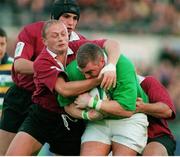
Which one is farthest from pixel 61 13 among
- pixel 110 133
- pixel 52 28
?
pixel 110 133

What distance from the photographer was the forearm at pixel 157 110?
6.82m

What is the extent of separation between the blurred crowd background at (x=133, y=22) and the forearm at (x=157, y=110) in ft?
25.2

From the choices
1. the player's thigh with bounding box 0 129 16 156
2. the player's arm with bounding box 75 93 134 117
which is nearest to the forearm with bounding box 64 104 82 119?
the player's arm with bounding box 75 93 134 117

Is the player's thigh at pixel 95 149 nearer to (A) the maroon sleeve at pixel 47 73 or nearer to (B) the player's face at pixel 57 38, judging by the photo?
(A) the maroon sleeve at pixel 47 73

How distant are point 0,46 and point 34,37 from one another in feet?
4.94

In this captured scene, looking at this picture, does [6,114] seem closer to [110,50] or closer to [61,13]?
[61,13]

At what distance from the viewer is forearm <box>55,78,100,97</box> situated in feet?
21.5

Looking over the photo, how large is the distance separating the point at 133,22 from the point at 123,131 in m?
10.1

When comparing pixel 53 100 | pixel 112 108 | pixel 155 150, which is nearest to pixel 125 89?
pixel 112 108

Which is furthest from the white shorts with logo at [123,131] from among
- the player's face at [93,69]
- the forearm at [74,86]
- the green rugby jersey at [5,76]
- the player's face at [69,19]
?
the green rugby jersey at [5,76]

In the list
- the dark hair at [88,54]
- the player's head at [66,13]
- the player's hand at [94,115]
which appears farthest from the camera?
the player's head at [66,13]

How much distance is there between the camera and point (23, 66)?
7.50 m

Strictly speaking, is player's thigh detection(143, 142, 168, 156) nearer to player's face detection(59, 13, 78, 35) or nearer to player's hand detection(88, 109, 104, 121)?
player's hand detection(88, 109, 104, 121)

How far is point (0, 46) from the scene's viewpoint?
9.14m
